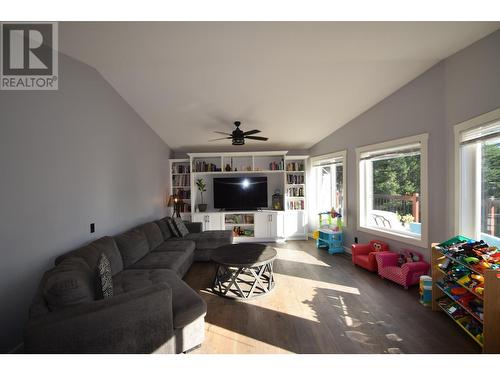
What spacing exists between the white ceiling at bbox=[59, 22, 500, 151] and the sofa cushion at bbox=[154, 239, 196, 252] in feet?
7.36

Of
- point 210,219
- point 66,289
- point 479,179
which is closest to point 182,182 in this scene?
point 210,219

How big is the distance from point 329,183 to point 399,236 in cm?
219

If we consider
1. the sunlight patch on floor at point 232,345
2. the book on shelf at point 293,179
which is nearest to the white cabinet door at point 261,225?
the book on shelf at point 293,179

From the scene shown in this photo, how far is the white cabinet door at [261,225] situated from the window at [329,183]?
121 centimetres

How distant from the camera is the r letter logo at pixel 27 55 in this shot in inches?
80.1

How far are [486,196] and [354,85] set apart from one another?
81.8 inches

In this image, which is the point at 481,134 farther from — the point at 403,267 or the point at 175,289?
the point at 175,289

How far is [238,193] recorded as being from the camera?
580 cm

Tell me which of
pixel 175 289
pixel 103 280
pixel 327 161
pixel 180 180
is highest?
pixel 327 161

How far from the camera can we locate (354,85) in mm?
3443

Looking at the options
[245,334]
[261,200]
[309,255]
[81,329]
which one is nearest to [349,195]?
[309,255]

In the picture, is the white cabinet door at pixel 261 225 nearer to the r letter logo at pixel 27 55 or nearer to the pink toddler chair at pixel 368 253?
the pink toddler chair at pixel 368 253

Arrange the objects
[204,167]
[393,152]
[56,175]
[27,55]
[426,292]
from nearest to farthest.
A: [27,55], [56,175], [426,292], [393,152], [204,167]

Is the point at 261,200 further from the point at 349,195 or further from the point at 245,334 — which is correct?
the point at 245,334
